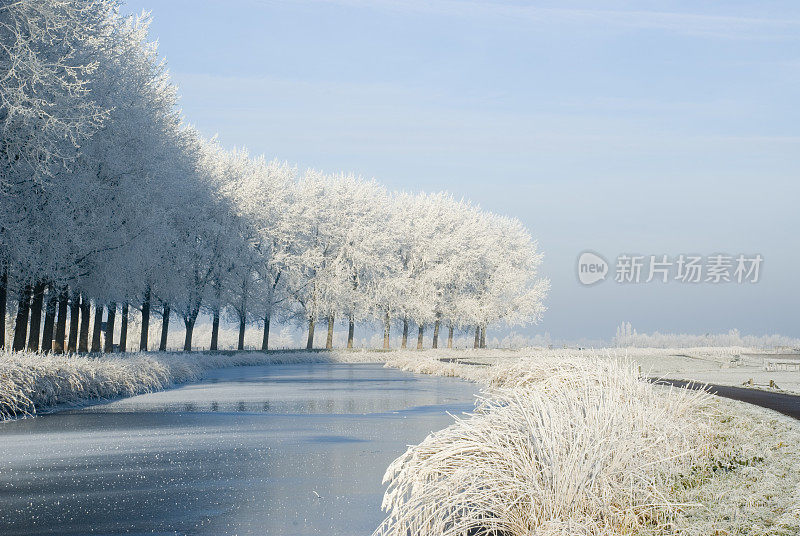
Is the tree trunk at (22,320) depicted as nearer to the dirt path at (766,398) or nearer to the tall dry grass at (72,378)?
the tall dry grass at (72,378)

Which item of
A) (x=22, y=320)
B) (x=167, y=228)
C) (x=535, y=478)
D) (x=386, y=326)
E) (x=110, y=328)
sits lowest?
(x=110, y=328)

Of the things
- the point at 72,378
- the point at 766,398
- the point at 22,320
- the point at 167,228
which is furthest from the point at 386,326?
the point at 766,398

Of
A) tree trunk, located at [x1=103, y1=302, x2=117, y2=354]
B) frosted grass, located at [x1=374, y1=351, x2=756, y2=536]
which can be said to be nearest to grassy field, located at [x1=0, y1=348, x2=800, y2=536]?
frosted grass, located at [x1=374, y1=351, x2=756, y2=536]

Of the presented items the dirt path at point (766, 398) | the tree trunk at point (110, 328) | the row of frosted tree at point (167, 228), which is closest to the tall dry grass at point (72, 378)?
the row of frosted tree at point (167, 228)

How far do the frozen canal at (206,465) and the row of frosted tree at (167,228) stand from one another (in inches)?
288

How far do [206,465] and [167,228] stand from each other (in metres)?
22.2

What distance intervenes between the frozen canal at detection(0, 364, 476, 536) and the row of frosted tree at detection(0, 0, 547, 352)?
288 inches

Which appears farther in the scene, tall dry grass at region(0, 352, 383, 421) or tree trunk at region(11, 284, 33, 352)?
tree trunk at region(11, 284, 33, 352)

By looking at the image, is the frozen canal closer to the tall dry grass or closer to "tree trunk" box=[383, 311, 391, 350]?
the tall dry grass

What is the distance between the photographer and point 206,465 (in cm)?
1186

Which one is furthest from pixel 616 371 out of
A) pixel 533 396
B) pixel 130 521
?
pixel 130 521

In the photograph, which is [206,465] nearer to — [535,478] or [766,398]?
[535,478]

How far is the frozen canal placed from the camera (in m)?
8.45

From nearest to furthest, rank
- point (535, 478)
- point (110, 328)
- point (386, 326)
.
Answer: point (535, 478), point (110, 328), point (386, 326)
